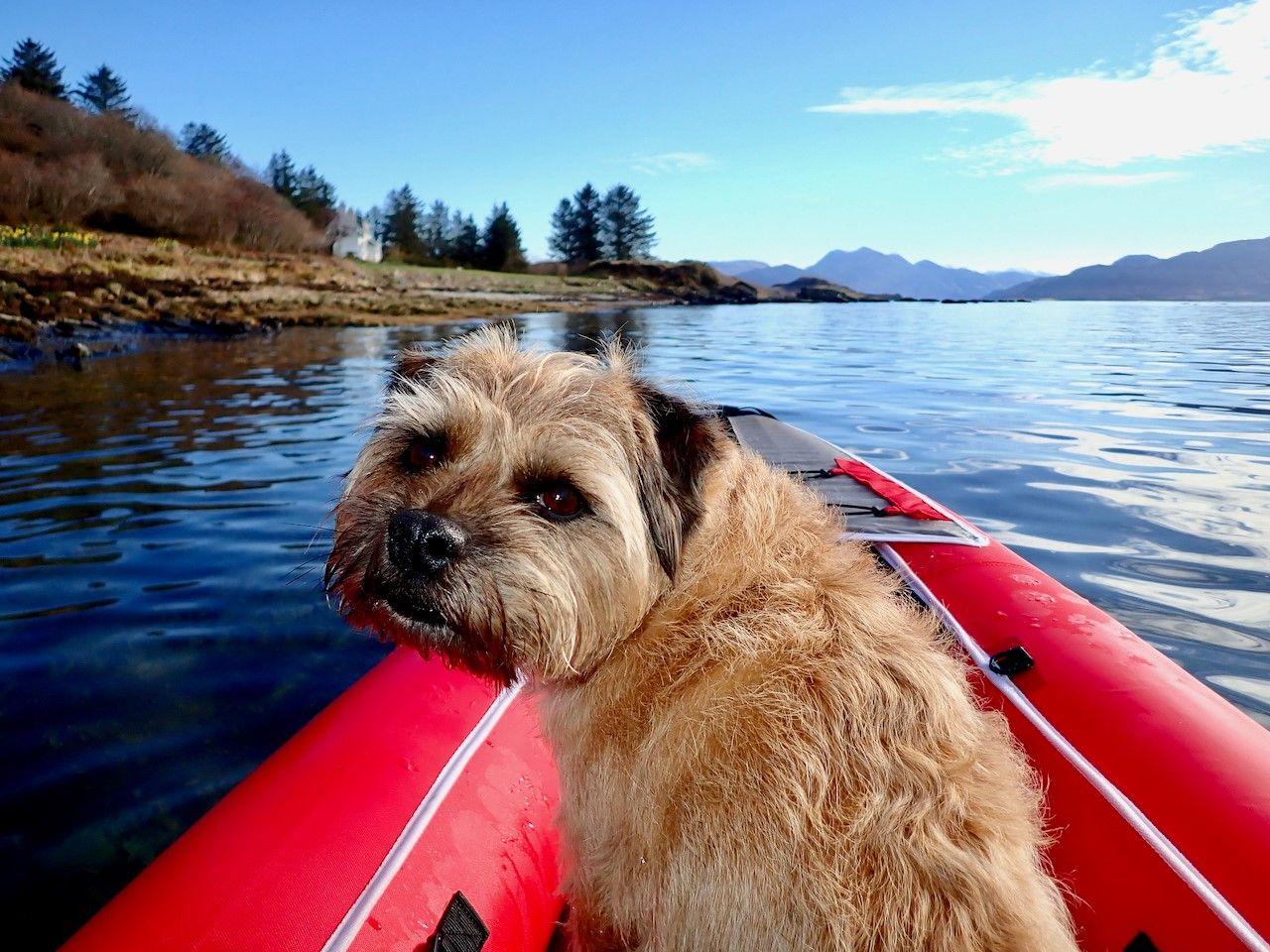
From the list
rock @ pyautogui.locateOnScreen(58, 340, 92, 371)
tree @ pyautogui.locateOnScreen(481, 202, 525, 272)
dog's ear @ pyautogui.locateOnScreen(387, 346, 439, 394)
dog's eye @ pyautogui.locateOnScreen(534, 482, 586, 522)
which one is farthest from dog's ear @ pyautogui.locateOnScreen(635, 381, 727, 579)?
tree @ pyautogui.locateOnScreen(481, 202, 525, 272)

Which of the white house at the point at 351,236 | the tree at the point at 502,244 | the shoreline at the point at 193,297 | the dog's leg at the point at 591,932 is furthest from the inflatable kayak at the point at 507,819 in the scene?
the tree at the point at 502,244

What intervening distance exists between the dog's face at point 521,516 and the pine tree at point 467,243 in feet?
355

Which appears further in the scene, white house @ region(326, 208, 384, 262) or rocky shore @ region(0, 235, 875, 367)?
white house @ region(326, 208, 384, 262)

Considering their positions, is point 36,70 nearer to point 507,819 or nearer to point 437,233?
point 437,233

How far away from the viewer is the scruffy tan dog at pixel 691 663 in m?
1.78

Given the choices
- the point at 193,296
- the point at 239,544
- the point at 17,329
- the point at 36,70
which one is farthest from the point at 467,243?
the point at 239,544

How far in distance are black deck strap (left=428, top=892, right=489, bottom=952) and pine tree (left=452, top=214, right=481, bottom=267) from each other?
10881 centimetres

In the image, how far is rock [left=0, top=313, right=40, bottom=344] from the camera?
19.2 m

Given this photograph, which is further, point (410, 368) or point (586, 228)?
point (586, 228)

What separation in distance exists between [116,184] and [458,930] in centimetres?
6640

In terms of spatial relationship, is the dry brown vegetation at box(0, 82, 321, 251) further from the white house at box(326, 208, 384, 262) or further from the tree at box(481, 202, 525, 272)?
the tree at box(481, 202, 525, 272)

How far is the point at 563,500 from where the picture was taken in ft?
7.97

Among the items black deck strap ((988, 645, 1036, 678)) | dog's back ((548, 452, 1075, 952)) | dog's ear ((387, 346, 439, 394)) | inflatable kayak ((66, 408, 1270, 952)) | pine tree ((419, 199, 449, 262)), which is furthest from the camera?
pine tree ((419, 199, 449, 262))

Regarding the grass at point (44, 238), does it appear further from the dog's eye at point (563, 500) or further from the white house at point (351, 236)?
the white house at point (351, 236)
